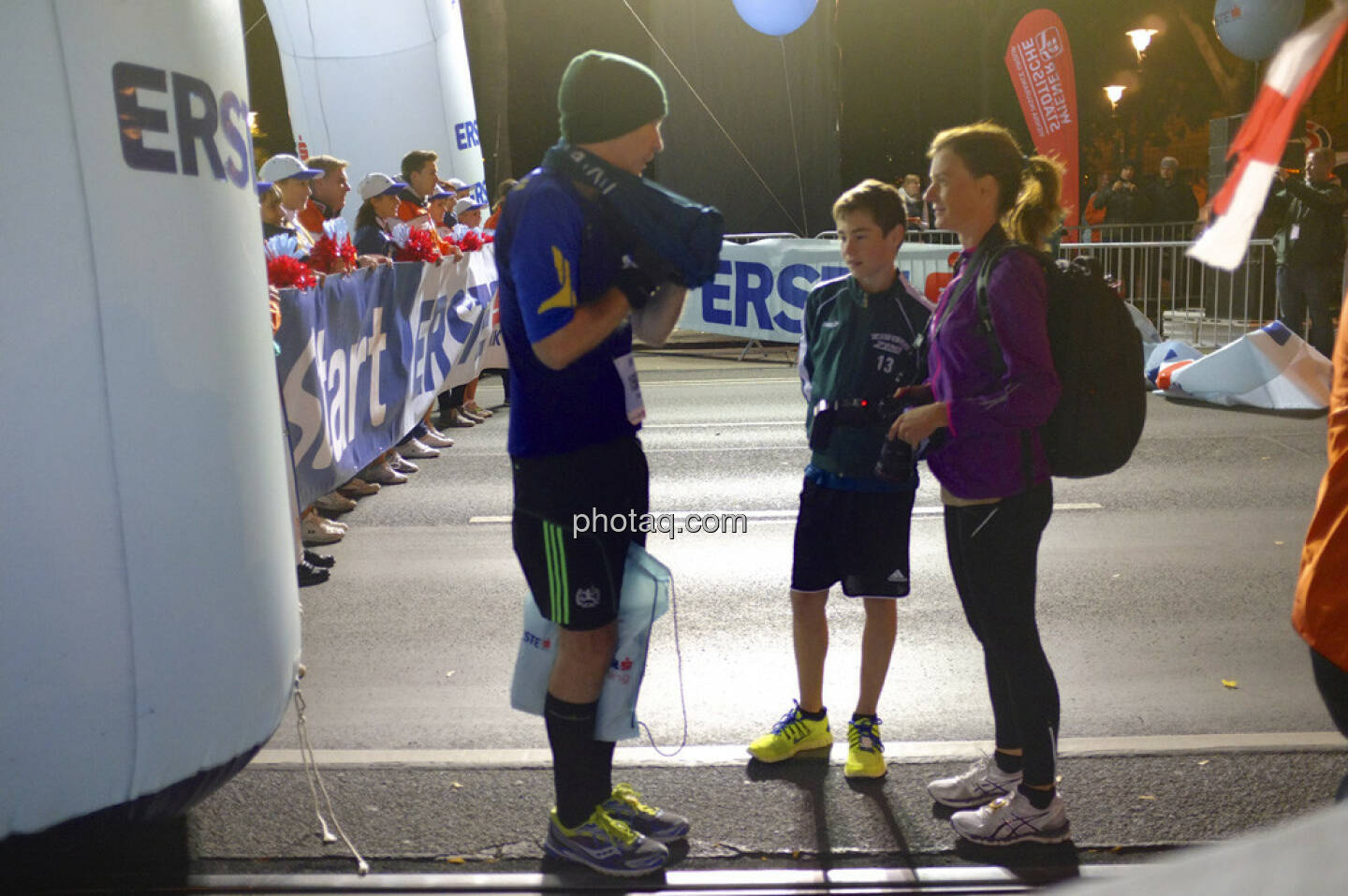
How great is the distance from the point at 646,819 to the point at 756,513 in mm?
4304

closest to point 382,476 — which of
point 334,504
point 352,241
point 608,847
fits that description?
point 334,504

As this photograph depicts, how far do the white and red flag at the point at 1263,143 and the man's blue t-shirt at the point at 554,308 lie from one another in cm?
200

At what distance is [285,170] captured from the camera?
26.7ft

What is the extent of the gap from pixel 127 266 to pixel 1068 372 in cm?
231

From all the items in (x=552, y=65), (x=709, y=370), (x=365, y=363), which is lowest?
(x=709, y=370)

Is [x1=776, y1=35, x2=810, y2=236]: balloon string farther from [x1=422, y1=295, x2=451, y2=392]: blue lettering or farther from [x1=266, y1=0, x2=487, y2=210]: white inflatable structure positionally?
[x1=422, y1=295, x2=451, y2=392]: blue lettering

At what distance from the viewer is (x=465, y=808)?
382 centimetres

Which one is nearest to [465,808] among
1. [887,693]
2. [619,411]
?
[619,411]

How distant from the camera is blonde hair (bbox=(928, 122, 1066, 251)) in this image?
134 inches

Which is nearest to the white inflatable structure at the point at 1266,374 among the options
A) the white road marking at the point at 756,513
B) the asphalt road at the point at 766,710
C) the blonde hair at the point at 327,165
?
the asphalt road at the point at 766,710

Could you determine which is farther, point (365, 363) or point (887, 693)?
point (365, 363)

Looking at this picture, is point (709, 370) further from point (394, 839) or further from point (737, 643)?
point (394, 839)

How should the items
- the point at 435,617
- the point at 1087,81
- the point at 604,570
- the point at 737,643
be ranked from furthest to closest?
1. the point at 1087,81
2. the point at 435,617
3. the point at 737,643
4. the point at 604,570

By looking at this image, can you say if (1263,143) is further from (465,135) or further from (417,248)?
(465,135)
